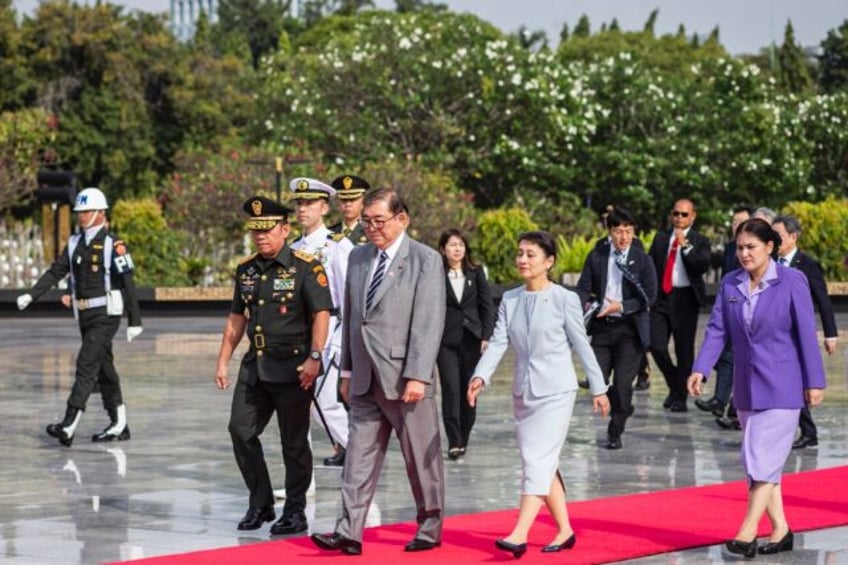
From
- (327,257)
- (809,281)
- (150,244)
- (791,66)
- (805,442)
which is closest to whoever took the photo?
(327,257)

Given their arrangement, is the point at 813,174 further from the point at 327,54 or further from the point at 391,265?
the point at 391,265

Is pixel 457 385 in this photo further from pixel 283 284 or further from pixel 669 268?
pixel 669 268

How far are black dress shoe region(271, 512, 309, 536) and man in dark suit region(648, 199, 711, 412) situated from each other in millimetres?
6793

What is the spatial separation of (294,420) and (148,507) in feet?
4.98

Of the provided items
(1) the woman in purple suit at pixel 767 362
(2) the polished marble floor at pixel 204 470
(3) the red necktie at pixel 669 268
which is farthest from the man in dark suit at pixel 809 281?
(1) the woman in purple suit at pixel 767 362

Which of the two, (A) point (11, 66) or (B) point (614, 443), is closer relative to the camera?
(B) point (614, 443)

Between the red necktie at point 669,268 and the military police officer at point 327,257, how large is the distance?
5337mm

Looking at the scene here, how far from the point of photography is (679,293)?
16.2 meters

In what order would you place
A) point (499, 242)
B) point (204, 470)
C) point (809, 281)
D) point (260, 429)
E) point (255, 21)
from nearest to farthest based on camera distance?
point (260, 429) → point (204, 470) → point (809, 281) → point (499, 242) → point (255, 21)

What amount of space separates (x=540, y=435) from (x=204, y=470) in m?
4.02

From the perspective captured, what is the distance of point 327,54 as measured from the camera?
4531 centimetres

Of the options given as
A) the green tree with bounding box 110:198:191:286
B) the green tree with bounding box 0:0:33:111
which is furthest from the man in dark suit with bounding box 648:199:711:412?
the green tree with bounding box 0:0:33:111

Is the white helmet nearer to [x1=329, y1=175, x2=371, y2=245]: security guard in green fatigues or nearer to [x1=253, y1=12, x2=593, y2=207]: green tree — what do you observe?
[x1=329, y1=175, x2=371, y2=245]: security guard in green fatigues

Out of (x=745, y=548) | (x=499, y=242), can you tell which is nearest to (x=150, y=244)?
(x=499, y=242)
